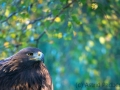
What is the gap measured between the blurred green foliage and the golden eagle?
0.99 meters

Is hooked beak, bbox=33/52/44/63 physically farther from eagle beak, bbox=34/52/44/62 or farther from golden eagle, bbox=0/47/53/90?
golden eagle, bbox=0/47/53/90

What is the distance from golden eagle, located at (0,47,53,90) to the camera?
8.26m

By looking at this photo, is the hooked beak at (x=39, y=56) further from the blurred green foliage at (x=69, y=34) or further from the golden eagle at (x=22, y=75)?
the blurred green foliage at (x=69, y=34)

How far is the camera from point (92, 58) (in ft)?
47.6

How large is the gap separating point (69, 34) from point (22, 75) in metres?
1.37

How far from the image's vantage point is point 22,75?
27.3 ft

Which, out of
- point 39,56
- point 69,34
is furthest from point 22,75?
point 69,34

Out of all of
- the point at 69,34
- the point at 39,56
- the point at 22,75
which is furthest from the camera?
the point at 69,34

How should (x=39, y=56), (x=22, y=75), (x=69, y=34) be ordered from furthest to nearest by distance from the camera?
(x=69, y=34), (x=22, y=75), (x=39, y=56)

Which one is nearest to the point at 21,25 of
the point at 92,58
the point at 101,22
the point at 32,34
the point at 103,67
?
the point at 32,34

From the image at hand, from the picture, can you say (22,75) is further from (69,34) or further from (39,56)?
(69,34)

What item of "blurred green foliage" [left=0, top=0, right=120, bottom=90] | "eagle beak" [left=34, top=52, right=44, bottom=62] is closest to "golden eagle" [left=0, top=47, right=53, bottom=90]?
"eagle beak" [left=34, top=52, right=44, bottom=62]

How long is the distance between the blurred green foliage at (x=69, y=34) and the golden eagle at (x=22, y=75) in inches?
39.1

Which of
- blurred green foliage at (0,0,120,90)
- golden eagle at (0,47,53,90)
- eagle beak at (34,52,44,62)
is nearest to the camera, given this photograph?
eagle beak at (34,52,44,62)
